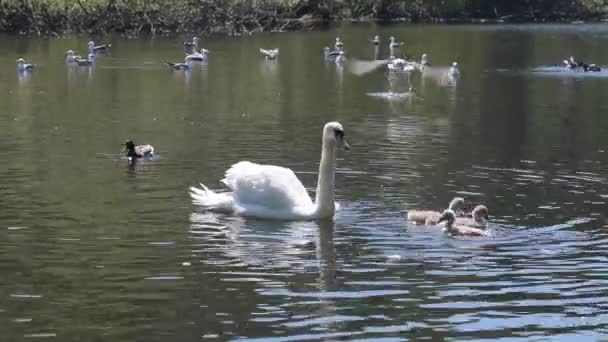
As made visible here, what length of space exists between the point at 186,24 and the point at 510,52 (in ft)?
83.3

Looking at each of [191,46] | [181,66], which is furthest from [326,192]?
[191,46]

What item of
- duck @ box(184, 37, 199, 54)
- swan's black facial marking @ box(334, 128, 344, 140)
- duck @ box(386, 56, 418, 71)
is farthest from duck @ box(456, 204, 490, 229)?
duck @ box(184, 37, 199, 54)

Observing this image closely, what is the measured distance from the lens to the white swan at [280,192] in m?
18.8

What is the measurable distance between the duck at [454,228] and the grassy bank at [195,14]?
65460mm

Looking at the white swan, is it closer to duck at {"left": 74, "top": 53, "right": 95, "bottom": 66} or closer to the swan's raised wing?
the swan's raised wing

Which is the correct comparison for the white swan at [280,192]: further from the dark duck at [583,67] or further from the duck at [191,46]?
the duck at [191,46]

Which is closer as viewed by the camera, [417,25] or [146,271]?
[146,271]

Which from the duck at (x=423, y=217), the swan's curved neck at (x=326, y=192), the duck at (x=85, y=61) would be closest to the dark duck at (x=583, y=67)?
the duck at (x=85, y=61)

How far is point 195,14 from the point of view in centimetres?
8681

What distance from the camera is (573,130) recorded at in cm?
3309

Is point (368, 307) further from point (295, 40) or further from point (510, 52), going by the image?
point (295, 40)

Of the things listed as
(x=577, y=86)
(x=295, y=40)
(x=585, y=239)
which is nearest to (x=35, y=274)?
(x=585, y=239)

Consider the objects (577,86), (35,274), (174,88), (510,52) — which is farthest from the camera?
(510,52)

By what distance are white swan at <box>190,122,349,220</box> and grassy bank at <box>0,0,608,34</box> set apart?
63.1 meters
